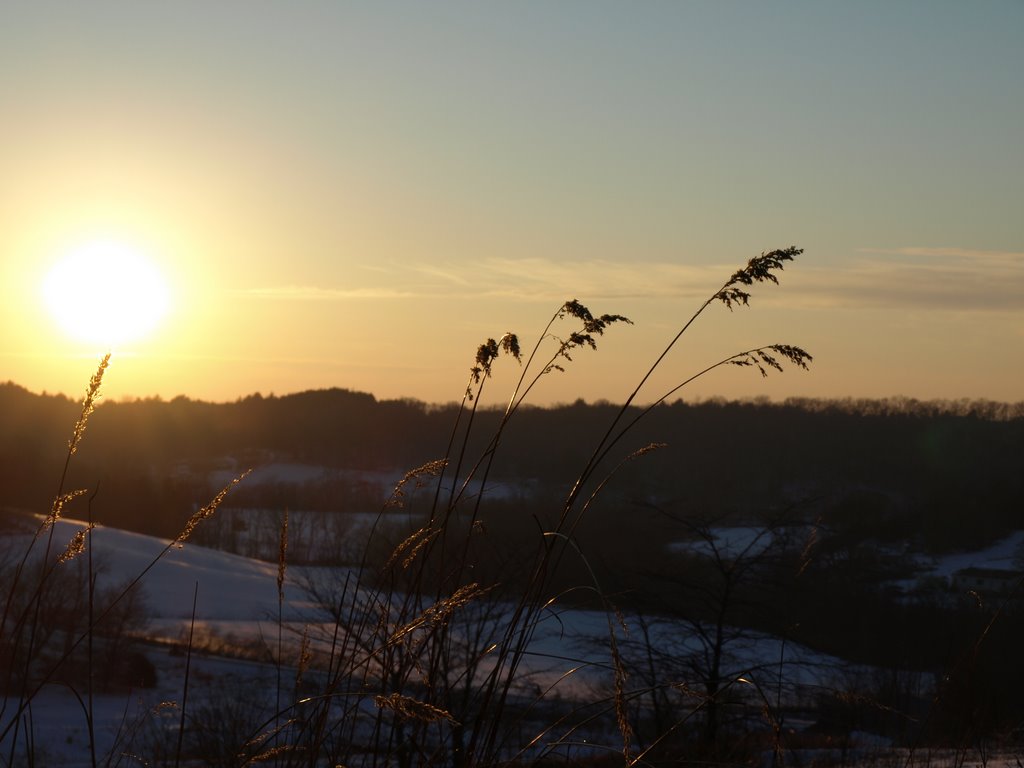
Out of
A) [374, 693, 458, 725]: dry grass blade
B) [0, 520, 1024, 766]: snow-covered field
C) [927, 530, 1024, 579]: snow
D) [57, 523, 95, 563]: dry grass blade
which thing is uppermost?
[57, 523, 95, 563]: dry grass blade

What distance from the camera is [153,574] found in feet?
207

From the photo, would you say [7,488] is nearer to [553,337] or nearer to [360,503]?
[360,503]

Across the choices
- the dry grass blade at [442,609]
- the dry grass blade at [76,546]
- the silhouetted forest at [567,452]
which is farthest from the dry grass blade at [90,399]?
the silhouetted forest at [567,452]

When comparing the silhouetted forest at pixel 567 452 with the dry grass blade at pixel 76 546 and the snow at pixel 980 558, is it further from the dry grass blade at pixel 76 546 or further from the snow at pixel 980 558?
the dry grass blade at pixel 76 546

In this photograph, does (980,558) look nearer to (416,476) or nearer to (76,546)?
(416,476)

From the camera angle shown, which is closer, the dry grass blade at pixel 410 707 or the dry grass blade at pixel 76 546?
the dry grass blade at pixel 410 707

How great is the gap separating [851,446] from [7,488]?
7956cm

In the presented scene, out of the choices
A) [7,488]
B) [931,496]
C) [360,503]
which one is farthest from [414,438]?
[931,496]

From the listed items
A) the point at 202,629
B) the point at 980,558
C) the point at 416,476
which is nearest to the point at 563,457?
the point at 980,558

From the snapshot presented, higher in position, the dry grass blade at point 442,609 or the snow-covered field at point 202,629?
the dry grass blade at point 442,609

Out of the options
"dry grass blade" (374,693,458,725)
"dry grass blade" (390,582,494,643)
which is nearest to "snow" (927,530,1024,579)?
"dry grass blade" (390,582,494,643)

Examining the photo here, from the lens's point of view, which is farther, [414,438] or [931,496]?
[414,438]

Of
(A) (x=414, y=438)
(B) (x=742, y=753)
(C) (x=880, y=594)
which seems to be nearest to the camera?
(B) (x=742, y=753)

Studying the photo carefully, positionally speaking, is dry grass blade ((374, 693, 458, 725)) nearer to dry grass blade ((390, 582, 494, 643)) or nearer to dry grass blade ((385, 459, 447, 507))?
dry grass blade ((390, 582, 494, 643))
